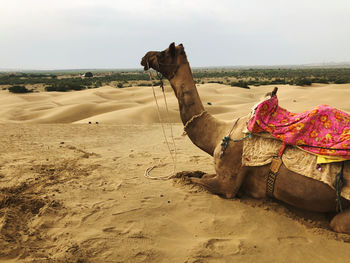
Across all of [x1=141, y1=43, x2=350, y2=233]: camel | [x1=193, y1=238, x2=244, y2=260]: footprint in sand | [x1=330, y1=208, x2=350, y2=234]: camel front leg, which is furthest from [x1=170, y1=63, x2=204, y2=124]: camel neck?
[x1=330, y1=208, x2=350, y2=234]: camel front leg

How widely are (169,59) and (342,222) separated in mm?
3259

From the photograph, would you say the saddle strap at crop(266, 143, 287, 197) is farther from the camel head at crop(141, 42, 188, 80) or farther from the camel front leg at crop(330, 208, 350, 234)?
the camel head at crop(141, 42, 188, 80)

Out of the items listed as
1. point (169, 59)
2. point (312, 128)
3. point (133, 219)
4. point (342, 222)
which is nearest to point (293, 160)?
point (312, 128)

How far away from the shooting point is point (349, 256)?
3.15 meters

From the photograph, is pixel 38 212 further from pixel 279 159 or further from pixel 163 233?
pixel 279 159

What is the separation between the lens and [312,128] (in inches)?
148

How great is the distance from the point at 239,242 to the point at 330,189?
4.06 feet

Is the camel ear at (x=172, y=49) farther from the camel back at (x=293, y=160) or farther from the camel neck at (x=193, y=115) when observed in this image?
the camel back at (x=293, y=160)

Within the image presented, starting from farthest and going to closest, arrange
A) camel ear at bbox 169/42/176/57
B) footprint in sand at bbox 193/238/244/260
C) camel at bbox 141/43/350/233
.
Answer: camel ear at bbox 169/42/176/57, camel at bbox 141/43/350/233, footprint in sand at bbox 193/238/244/260

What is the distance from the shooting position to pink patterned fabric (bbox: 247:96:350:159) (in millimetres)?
3506

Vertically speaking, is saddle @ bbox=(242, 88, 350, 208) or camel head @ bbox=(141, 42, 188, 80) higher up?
camel head @ bbox=(141, 42, 188, 80)

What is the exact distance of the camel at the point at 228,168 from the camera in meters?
3.56

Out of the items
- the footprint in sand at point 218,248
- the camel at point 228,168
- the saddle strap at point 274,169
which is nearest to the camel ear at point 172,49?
the camel at point 228,168

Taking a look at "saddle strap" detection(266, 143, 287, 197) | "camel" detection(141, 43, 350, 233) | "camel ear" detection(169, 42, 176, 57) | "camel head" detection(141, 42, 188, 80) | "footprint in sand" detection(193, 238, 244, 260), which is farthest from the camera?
"camel head" detection(141, 42, 188, 80)
